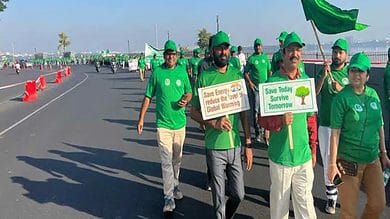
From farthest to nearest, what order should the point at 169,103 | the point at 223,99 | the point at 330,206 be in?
the point at 169,103, the point at 330,206, the point at 223,99

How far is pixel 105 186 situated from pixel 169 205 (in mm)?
1683

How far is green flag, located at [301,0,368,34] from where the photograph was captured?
4.53 m

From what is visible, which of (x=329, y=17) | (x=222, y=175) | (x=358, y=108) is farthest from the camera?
(x=329, y=17)

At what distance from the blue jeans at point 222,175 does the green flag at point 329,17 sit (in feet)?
5.43

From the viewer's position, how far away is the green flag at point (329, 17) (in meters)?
4.53

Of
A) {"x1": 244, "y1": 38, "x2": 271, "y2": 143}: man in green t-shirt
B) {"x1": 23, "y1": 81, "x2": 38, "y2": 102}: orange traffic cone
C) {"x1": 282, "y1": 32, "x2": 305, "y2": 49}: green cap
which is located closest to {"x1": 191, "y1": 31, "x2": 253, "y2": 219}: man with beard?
{"x1": 282, "y1": 32, "x2": 305, "y2": 49}: green cap

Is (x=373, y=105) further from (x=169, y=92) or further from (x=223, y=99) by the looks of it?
(x=169, y=92)

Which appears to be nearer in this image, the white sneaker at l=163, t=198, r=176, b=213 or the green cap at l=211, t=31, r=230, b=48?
the green cap at l=211, t=31, r=230, b=48

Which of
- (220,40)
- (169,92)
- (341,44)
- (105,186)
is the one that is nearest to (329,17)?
(341,44)

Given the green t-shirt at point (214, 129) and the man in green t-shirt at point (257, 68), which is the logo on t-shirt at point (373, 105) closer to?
the green t-shirt at point (214, 129)

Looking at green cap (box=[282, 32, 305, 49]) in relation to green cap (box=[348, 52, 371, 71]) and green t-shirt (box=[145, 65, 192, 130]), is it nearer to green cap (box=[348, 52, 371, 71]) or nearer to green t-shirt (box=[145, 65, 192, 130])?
green cap (box=[348, 52, 371, 71])

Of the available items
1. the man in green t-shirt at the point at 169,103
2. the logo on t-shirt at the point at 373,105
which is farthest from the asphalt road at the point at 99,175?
the logo on t-shirt at the point at 373,105

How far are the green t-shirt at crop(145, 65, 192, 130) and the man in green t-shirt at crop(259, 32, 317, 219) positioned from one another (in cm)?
172

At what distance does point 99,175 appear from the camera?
716cm
